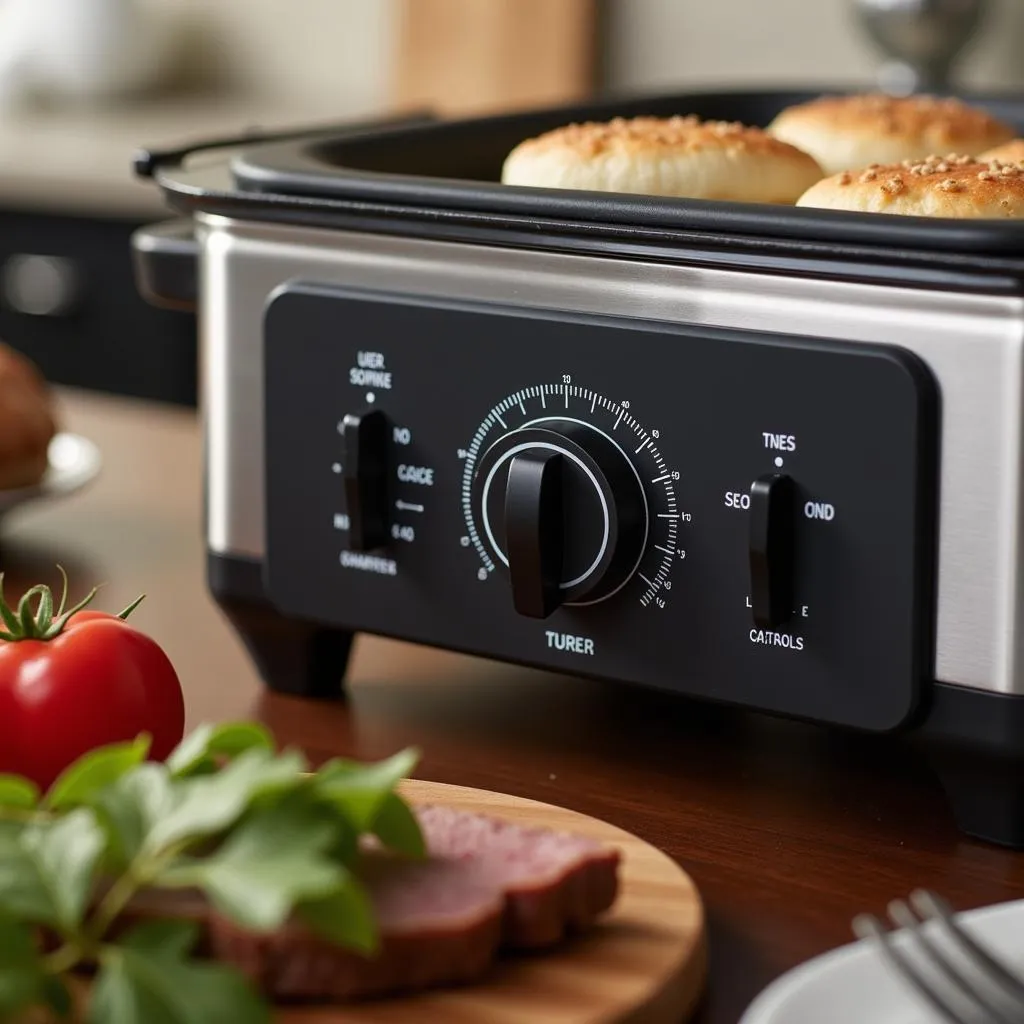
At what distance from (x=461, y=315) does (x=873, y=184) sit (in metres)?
0.21

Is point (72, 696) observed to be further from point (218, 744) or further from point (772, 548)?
point (772, 548)

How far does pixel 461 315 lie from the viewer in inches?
34.6

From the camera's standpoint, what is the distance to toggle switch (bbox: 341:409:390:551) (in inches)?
35.7

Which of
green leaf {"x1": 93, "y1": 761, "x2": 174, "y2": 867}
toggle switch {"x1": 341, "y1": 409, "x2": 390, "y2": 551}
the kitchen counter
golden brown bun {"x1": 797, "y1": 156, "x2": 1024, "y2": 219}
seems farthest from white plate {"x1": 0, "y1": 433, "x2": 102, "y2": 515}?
the kitchen counter

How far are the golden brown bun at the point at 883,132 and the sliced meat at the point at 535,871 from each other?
616 mm

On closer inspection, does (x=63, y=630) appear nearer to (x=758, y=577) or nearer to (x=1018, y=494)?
(x=758, y=577)

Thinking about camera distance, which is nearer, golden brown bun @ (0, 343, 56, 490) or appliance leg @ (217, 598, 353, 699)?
appliance leg @ (217, 598, 353, 699)

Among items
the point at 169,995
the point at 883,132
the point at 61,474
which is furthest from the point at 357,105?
the point at 169,995

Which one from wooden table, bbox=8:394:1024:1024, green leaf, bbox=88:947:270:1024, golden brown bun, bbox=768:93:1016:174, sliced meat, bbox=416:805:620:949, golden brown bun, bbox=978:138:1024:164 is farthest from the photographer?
golden brown bun, bbox=768:93:1016:174

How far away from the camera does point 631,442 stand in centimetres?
83

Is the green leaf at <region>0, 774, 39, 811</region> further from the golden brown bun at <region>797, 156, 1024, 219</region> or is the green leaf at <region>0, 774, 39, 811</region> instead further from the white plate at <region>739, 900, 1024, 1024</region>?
the golden brown bun at <region>797, 156, 1024, 219</region>

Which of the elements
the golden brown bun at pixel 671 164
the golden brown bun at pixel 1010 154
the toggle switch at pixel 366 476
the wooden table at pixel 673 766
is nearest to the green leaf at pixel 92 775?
the wooden table at pixel 673 766

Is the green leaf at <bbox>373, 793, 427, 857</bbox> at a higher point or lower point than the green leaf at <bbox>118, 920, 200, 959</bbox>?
higher

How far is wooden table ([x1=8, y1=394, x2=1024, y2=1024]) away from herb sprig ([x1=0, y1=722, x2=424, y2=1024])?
166mm
